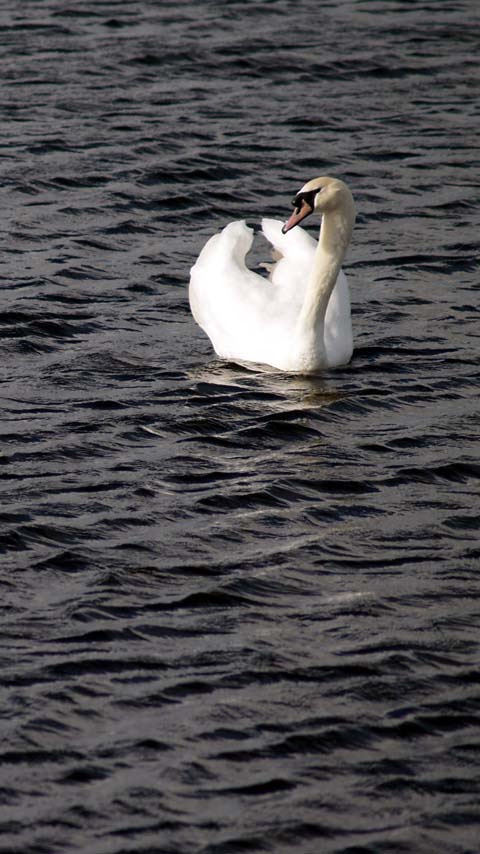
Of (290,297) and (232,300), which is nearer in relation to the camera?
(232,300)

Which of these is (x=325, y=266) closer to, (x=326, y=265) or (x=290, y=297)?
(x=326, y=265)

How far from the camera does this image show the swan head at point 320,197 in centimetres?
1152

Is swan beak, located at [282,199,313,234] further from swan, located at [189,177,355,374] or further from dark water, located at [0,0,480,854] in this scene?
dark water, located at [0,0,480,854]

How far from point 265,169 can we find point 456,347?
16.2 feet

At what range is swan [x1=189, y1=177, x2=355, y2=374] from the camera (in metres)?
11.6

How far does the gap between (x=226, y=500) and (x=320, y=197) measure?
10.4 feet

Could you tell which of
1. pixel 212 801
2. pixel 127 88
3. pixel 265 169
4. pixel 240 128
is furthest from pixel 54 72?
pixel 212 801

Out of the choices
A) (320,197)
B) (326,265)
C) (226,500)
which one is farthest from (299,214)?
(226,500)

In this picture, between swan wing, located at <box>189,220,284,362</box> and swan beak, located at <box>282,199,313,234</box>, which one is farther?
swan wing, located at <box>189,220,284,362</box>

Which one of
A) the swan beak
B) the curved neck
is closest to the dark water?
the curved neck

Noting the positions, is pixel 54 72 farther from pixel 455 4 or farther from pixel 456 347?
pixel 456 347

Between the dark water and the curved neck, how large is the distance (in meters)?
0.43

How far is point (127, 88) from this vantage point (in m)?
18.9

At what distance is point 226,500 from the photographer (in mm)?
9234
